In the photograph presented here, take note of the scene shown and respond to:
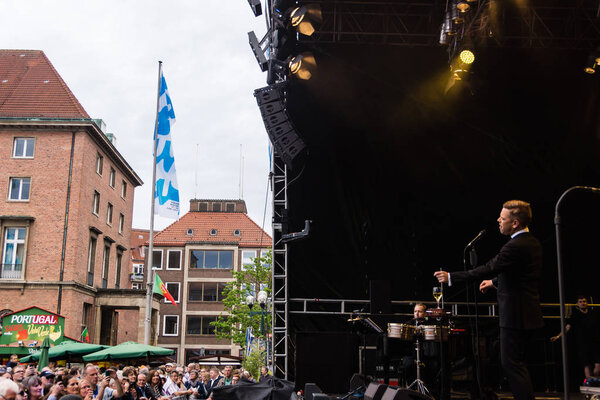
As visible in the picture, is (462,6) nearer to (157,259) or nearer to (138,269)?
(157,259)

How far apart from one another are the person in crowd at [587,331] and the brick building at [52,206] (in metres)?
29.0

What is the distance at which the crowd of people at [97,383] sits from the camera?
7973 millimetres

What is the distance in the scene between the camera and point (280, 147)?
12.2 m

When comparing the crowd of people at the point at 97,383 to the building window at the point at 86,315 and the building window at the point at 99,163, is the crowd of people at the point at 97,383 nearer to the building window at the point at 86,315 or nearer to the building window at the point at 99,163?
the building window at the point at 86,315

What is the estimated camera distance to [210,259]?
63094 mm

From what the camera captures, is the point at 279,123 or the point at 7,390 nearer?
the point at 7,390

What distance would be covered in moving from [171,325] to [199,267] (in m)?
6.66

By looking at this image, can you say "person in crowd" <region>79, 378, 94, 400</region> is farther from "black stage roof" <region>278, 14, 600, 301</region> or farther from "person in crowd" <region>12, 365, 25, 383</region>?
"black stage roof" <region>278, 14, 600, 301</region>

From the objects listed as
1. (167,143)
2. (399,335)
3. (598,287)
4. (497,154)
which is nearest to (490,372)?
(399,335)

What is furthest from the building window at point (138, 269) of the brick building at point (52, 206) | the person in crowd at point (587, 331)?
the person in crowd at point (587, 331)

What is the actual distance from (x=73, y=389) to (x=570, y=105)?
432 inches

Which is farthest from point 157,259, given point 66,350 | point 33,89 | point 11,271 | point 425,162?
point 425,162

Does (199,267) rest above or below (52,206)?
below

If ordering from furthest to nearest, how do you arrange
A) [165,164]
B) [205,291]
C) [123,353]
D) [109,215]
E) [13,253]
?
[205,291]
[109,215]
[13,253]
[165,164]
[123,353]
